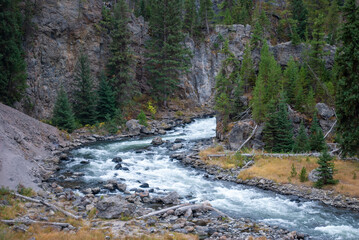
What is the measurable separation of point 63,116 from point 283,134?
27.1 m

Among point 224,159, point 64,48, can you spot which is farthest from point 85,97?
point 224,159

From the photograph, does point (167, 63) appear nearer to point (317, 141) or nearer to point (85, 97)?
point (85, 97)

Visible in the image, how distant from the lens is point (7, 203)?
13555 millimetres

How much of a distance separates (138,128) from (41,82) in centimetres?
1563

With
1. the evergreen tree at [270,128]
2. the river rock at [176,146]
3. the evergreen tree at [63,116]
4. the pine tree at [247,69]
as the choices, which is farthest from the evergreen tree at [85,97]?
the evergreen tree at [270,128]

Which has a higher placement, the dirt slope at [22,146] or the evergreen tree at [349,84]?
the evergreen tree at [349,84]

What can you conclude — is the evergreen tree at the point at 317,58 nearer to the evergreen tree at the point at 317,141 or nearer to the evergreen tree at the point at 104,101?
the evergreen tree at the point at 317,141

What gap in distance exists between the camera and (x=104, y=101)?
4153 cm

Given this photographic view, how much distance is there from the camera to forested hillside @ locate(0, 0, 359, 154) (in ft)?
88.3

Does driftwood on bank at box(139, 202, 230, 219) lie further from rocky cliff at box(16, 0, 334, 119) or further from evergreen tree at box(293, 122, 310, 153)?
rocky cliff at box(16, 0, 334, 119)

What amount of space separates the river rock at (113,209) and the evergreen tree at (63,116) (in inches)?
904

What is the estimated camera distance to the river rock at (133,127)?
39969 mm

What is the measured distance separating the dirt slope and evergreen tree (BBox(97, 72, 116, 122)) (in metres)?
9.38

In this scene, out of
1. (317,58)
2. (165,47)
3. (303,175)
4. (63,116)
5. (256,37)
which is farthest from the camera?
(165,47)
